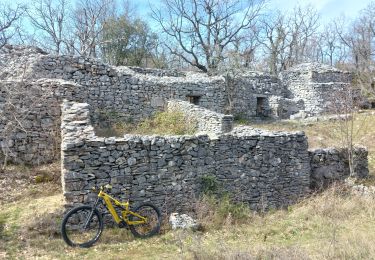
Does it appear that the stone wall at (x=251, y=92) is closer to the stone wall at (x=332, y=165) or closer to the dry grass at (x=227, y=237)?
the stone wall at (x=332, y=165)

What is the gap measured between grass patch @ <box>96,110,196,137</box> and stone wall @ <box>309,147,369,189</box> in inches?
156

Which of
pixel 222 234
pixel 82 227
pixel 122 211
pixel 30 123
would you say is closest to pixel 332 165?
pixel 222 234

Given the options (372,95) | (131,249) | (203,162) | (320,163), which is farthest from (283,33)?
(131,249)

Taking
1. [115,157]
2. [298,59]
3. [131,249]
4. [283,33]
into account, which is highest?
[283,33]

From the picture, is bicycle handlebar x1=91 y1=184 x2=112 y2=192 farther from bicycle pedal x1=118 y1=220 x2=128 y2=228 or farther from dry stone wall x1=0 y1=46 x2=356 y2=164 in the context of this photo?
dry stone wall x1=0 y1=46 x2=356 y2=164

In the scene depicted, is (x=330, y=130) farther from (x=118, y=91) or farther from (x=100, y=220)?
(x=100, y=220)

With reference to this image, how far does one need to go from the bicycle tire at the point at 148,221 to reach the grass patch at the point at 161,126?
4355mm

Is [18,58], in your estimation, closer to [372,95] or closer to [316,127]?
[316,127]

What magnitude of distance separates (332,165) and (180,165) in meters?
4.88

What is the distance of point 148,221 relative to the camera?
22.1 feet

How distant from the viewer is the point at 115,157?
6.73 m

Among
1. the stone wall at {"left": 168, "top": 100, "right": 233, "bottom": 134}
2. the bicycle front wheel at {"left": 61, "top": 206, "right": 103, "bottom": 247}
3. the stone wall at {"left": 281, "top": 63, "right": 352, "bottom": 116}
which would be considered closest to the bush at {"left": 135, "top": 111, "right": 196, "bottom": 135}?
the stone wall at {"left": 168, "top": 100, "right": 233, "bottom": 134}

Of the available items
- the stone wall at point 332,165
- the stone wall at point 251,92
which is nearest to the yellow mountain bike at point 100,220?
the stone wall at point 332,165

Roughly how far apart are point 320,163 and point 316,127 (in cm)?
707
